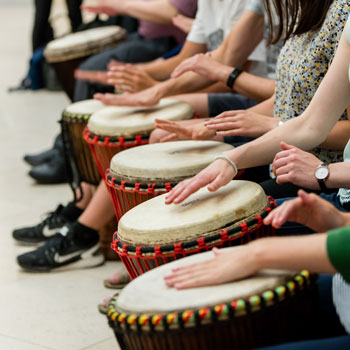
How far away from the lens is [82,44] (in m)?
4.10

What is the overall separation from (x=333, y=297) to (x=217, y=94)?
1.60 metres

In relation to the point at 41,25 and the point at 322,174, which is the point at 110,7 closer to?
the point at 322,174

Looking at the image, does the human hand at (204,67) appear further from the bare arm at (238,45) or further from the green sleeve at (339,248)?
the green sleeve at (339,248)

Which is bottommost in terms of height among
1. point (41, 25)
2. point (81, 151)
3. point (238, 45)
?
point (41, 25)

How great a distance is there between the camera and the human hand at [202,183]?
178cm

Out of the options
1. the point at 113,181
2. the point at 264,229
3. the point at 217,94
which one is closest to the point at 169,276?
the point at 264,229

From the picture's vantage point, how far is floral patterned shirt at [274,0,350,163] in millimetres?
1975

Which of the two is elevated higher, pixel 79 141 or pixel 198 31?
pixel 198 31

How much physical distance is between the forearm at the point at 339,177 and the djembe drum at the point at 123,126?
0.92 metres

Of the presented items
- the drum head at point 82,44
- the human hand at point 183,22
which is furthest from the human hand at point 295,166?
the drum head at point 82,44

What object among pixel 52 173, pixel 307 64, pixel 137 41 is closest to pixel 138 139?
pixel 307 64

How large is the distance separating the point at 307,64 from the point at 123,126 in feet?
2.53

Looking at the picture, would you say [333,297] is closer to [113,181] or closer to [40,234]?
[113,181]

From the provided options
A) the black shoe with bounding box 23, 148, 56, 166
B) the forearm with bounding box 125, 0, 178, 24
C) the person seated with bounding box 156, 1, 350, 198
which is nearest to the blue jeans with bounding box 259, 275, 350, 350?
the person seated with bounding box 156, 1, 350, 198
